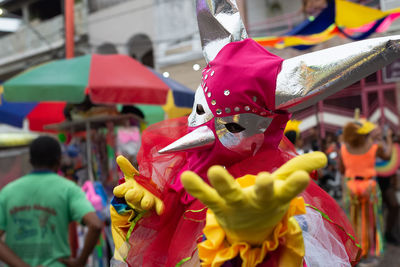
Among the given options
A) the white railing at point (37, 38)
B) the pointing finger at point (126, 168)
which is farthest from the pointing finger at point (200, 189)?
the white railing at point (37, 38)

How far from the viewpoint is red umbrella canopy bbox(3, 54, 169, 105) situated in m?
3.59

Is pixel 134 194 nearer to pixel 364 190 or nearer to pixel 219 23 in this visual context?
pixel 219 23

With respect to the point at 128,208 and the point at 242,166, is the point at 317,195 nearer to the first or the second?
the point at 242,166

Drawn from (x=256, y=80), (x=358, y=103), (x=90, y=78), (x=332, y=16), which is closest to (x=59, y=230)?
(x=90, y=78)

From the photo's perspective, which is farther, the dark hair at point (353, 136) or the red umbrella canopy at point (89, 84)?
the dark hair at point (353, 136)

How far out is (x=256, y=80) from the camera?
3.80 ft

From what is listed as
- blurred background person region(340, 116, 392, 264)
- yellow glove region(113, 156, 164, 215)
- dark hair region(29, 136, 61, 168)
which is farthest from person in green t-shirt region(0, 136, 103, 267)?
blurred background person region(340, 116, 392, 264)

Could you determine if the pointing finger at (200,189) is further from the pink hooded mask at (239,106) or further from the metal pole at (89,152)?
the metal pole at (89,152)

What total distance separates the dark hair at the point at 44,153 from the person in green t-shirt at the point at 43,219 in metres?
0.10

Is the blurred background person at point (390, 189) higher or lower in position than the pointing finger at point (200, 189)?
lower

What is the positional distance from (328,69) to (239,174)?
401 mm

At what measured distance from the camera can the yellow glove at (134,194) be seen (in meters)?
1.23

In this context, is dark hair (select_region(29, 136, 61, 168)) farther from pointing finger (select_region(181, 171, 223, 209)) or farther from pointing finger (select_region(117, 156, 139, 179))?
pointing finger (select_region(181, 171, 223, 209))

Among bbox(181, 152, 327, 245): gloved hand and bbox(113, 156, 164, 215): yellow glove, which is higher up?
bbox(181, 152, 327, 245): gloved hand
